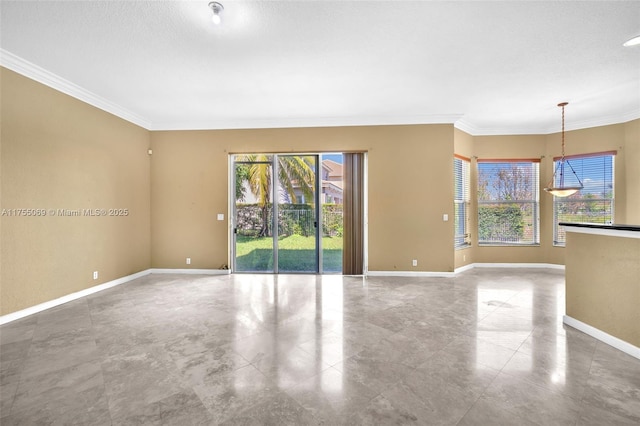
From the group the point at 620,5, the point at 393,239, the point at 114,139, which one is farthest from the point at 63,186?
the point at 620,5

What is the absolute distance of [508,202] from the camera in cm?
605

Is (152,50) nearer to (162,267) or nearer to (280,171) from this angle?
(280,171)

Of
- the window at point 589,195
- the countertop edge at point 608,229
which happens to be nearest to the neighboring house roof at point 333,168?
the countertop edge at point 608,229

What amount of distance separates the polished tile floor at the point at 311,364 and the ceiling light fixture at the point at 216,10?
300 centimetres

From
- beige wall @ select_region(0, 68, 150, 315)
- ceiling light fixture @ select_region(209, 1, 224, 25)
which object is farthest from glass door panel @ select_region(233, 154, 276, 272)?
ceiling light fixture @ select_region(209, 1, 224, 25)

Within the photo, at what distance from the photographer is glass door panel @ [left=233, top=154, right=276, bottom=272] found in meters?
5.60

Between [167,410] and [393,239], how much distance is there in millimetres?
4365

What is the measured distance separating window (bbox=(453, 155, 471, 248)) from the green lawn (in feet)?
8.31

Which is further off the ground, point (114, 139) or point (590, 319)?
point (114, 139)

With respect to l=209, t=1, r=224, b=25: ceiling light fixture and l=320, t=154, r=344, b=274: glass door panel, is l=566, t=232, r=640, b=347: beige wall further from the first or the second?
l=209, t=1, r=224, b=25: ceiling light fixture

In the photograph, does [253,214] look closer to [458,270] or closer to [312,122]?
[312,122]

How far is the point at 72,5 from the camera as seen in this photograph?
2.36m

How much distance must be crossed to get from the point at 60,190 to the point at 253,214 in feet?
9.57

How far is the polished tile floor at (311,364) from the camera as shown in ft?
5.92
